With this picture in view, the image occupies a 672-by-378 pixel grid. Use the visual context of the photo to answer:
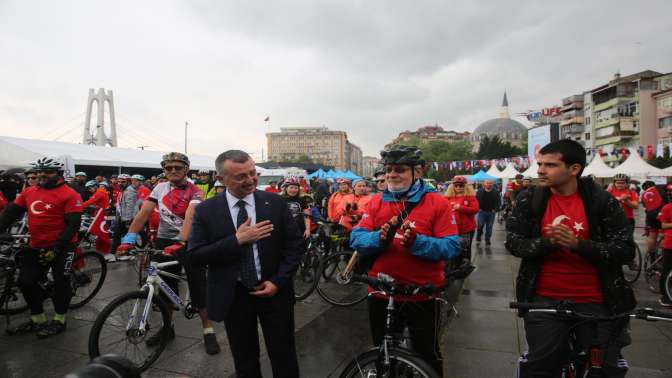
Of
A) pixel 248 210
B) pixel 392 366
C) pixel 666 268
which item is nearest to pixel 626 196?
pixel 666 268

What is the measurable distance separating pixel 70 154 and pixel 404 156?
20674mm

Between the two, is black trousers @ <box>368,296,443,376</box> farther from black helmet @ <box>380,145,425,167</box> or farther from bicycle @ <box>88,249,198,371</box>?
bicycle @ <box>88,249,198,371</box>

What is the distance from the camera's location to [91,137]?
4481 centimetres

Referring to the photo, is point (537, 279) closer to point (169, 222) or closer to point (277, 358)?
point (277, 358)

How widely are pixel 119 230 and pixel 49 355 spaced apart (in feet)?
22.8

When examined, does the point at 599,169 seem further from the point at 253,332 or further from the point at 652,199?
the point at 253,332

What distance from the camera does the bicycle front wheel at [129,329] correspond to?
343 centimetres

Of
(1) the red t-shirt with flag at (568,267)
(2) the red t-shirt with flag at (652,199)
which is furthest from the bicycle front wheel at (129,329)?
(2) the red t-shirt with flag at (652,199)

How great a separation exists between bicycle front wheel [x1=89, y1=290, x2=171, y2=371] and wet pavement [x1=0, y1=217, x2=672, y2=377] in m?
0.18

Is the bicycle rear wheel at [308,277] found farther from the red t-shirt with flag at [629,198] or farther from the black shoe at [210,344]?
the red t-shirt with flag at [629,198]

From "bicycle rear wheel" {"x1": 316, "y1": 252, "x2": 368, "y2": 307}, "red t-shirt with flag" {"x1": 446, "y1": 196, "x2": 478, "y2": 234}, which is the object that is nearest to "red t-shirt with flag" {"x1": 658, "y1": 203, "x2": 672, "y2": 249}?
"red t-shirt with flag" {"x1": 446, "y1": 196, "x2": 478, "y2": 234}

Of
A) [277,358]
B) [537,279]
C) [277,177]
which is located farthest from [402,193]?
[277,177]

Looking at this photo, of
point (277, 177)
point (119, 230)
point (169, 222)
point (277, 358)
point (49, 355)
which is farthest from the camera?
point (277, 177)

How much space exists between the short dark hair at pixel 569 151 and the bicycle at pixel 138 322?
347cm
